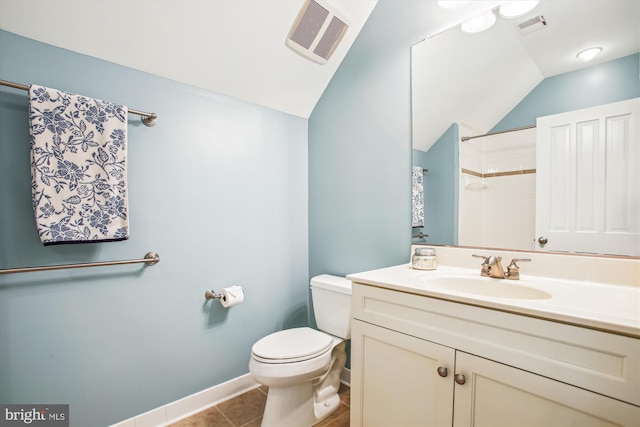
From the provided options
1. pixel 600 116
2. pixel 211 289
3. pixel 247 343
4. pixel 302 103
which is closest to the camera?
pixel 600 116

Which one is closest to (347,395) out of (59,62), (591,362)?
(591,362)

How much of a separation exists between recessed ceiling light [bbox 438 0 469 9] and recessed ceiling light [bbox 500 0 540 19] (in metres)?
0.19

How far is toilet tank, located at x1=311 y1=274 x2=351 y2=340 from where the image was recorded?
1.60m

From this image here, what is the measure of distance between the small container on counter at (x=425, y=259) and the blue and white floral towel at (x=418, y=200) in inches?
7.6

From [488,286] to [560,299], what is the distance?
296 millimetres

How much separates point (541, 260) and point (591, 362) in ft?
1.83

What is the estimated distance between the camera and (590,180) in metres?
1.06

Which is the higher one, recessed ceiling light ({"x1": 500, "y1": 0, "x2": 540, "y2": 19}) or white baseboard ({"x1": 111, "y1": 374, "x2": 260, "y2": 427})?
recessed ceiling light ({"x1": 500, "y1": 0, "x2": 540, "y2": 19})

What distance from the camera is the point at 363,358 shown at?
1203mm

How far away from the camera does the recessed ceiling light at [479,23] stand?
1291 millimetres

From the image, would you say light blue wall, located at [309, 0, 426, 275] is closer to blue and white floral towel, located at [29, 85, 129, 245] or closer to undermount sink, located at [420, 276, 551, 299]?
undermount sink, located at [420, 276, 551, 299]

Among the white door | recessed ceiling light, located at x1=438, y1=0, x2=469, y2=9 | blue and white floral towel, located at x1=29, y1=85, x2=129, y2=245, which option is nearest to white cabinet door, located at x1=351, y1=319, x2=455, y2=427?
the white door

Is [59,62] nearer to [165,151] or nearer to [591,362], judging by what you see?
Result: [165,151]

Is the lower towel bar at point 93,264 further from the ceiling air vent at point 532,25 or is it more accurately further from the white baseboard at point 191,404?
the ceiling air vent at point 532,25
